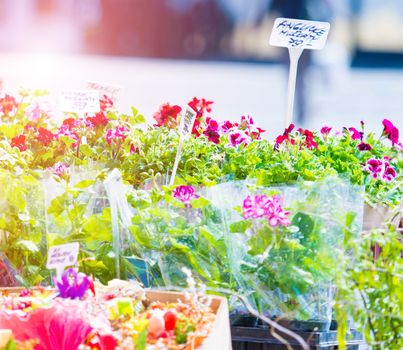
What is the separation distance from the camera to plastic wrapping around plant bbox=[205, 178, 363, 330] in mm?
1503

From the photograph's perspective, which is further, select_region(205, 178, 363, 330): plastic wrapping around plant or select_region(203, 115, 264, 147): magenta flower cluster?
select_region(203, 115, 264, 147): magenta flower cluster

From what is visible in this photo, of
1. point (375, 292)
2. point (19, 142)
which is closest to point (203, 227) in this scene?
point (375, 292)

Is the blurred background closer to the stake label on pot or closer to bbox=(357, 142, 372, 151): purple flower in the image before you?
bbox=(357, 142, 372, 151): purple flower

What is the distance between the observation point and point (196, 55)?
791cm

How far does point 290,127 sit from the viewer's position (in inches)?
90.4

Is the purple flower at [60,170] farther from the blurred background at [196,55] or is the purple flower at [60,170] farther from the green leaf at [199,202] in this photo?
the blurred background at [196,55]

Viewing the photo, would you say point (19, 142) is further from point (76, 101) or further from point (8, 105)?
point (8, 105)

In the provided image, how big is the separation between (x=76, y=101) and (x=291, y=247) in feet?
3.97

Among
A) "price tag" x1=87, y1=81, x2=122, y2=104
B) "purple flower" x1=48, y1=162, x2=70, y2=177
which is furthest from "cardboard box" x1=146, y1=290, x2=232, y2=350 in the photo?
"price tag" x1=87, y1=81, x2=122, y2=104

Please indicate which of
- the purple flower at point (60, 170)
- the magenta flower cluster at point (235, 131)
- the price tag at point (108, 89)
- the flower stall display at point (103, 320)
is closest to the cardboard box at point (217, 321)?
the flower stall display at point (103, 320)

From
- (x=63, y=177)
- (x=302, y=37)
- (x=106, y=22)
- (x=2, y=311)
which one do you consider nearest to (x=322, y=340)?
(x=2, y=311)

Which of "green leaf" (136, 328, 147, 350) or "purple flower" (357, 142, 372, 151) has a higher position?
"purple flower" (357, 142, 372, 151)

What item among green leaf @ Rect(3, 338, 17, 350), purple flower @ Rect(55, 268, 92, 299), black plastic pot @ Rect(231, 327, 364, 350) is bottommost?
black plastic pot @ Rect(231, 327, 364, 350)

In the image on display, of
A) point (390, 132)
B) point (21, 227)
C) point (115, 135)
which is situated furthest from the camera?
point (390, 132)
